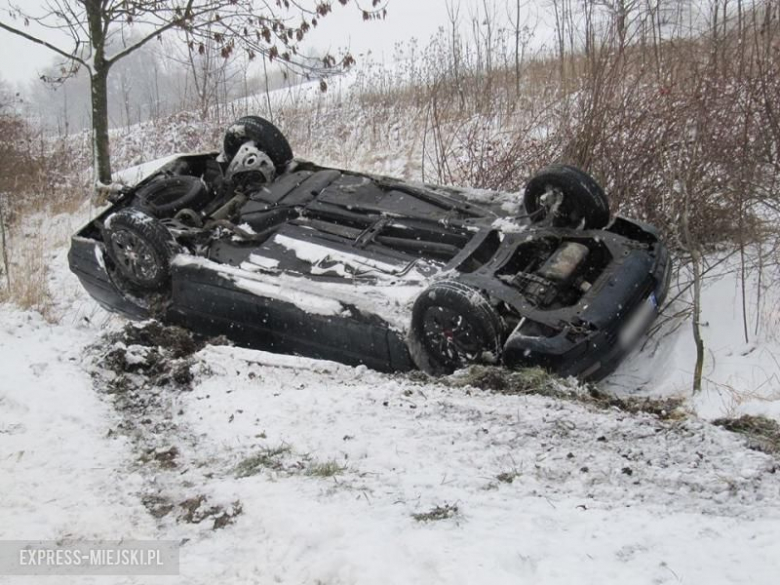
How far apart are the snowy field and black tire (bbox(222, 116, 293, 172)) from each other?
2346 millimetres

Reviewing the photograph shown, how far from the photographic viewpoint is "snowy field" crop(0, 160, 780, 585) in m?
2.23

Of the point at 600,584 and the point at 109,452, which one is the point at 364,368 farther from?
the point at 600,584

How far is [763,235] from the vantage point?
16.5 feet

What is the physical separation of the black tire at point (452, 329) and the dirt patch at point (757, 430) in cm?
121

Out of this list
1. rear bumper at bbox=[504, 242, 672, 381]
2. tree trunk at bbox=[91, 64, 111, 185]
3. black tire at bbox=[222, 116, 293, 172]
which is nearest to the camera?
rear bumper at bbox=[504, 242, 672, 381]

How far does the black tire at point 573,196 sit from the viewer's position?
464 centimetres

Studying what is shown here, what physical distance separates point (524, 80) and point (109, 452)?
838 cm

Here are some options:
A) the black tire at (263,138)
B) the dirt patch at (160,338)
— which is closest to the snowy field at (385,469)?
the dirt patch at (160,338)

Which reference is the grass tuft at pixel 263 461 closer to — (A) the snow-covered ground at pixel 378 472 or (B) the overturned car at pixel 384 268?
(A) the snow-covered ground at pixel 378 472

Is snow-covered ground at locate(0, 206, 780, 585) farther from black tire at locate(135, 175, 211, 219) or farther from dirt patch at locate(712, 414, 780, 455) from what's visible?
black tire at locate(135, 175, 211, 219)

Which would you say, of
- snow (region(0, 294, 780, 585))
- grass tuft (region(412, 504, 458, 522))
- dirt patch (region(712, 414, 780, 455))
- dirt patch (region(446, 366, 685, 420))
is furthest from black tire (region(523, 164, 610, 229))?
grass tuft (region(412, 504, 458, 522))

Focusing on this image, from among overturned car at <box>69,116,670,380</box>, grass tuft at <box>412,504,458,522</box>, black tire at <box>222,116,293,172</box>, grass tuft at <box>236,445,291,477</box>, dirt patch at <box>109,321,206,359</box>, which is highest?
black tire at <box>222,116,293,172</box>

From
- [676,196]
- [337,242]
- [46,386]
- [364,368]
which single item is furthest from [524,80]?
[46,386]

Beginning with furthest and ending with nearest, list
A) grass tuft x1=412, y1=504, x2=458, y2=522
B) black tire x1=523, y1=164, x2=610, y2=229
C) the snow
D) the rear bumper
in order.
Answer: black tire x1=523, y1=164, x2=610, y2=229 < the rear bumper < grass tuft x1=412, y1=504, x2=458, y2=522 < the snow
